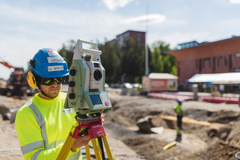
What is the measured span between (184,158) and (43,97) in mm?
6299

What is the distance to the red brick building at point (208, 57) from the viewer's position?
24402 mm

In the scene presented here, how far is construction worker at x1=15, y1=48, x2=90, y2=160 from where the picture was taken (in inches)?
59.9

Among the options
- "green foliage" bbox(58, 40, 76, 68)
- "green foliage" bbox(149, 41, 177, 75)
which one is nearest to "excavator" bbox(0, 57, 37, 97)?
"green foliage" bbox(58, 40, 76, 68)

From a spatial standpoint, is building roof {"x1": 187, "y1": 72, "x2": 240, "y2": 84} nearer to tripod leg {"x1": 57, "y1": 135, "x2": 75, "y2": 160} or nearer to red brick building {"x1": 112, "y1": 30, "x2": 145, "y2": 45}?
red brick building {"x1": 112, "y1": 30, "x2": 145, "y2": 45}

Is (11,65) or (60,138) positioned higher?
(11,65)

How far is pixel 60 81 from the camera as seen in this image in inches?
71.8

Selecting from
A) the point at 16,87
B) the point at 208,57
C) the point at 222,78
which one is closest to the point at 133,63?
the point at 208,57

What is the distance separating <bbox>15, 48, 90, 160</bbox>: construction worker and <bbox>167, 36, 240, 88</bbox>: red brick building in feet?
86.4

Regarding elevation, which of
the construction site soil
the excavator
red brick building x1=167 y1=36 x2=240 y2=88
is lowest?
the construction site soil

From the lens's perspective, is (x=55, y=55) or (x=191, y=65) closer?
(x=55, y=55)

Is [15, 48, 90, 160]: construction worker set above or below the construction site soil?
above

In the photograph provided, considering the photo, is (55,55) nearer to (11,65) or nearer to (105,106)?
(105,106)

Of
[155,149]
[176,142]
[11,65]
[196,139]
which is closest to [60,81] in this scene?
[11,65]

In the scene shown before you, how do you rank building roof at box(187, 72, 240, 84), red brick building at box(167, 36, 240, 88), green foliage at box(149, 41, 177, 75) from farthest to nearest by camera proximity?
green foliage at box(149, 41, 177, 75)
red brick building at box(167, 36, 240, 88)
building roof at box(187, 72, 240, 84)
